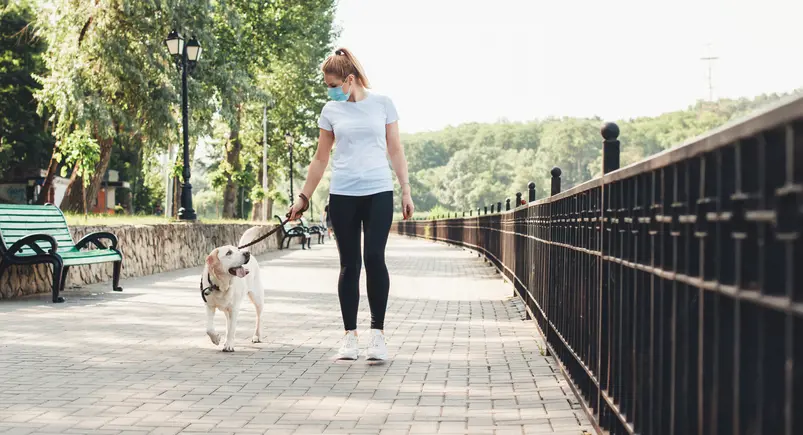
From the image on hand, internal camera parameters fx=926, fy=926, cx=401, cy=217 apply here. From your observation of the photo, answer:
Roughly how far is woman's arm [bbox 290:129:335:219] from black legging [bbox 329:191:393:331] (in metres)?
0.30

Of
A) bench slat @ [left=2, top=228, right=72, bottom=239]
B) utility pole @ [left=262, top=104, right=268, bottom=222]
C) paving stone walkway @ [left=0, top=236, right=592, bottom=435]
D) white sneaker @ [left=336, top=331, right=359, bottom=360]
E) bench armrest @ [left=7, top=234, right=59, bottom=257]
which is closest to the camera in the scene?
paving stone walkway @ [left=0, top=236, right=592, bottom=435]

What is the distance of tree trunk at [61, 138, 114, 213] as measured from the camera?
27.1 meters

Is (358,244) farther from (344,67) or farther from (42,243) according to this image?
(42,243)

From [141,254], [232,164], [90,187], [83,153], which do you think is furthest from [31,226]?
[232,164]

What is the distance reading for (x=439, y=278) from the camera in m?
16.2

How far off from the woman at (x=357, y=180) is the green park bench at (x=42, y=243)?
5.09 m

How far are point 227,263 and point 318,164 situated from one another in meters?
0.98

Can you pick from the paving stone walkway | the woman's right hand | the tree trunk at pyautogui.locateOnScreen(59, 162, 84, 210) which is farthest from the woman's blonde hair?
the tree trunk at pyautogui.locateOnScreen(59, 162, 84, 210)

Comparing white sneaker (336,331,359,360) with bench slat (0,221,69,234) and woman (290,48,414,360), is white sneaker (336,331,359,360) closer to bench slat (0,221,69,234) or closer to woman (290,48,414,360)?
woman (290,48,414,360)

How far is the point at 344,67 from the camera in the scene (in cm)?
633

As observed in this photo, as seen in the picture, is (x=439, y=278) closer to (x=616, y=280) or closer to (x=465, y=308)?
(x=465, y=308)

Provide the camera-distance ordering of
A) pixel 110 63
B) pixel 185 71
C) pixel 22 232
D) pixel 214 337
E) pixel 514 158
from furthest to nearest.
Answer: pixel 514 158, pixel 110 63, pixel 185 71, pixel 22 232, pixel 214 337

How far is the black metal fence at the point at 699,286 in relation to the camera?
1745 mm

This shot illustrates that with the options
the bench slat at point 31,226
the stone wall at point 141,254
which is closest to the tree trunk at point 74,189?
the stone wall at point 141,254
